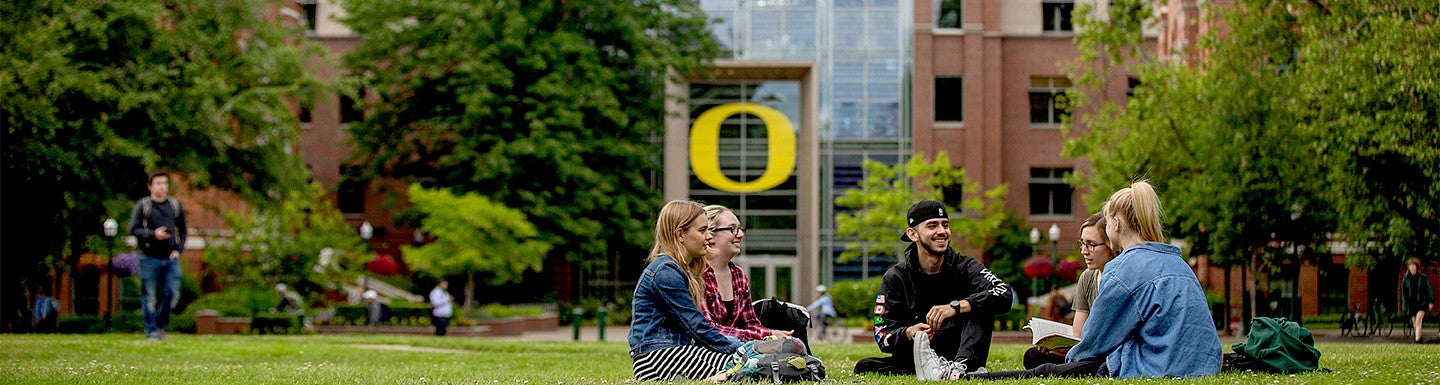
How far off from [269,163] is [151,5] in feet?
15.1

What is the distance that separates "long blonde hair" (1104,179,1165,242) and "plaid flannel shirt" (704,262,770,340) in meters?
2.35

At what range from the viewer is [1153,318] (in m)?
7.85

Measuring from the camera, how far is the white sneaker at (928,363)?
8.52 m

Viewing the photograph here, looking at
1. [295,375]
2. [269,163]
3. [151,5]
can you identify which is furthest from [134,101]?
[295,375]

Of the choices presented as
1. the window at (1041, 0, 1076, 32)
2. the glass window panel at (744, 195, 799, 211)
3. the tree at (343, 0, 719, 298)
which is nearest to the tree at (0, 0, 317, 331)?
the tree at (343, 0, 719, 298)

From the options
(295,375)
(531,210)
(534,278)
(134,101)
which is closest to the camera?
(295,375)

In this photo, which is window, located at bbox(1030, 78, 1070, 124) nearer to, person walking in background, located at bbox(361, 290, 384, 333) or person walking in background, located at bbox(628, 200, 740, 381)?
person walking in background, located at bbox(361, 290, 384, 333)

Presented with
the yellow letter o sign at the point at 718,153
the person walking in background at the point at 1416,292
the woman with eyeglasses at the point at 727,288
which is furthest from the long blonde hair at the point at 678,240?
the yellow letter o sign at the point at 718,153

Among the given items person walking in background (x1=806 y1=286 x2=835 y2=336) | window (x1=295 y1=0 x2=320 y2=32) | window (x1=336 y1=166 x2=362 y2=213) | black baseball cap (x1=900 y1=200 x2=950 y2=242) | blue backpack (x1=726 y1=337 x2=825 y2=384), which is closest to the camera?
blue backpack (x1=726 y1=337 x2=825 y2=384)

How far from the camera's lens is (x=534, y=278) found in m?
48.4

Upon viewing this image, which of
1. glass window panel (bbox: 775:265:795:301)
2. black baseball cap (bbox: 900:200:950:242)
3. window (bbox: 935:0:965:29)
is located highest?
window (bbox: 935:0:965:29)

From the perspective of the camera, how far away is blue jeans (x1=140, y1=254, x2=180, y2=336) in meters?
15.3

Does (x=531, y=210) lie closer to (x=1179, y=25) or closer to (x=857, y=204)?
(x=857, y=204)

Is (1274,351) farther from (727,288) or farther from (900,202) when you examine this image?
(900,202)
